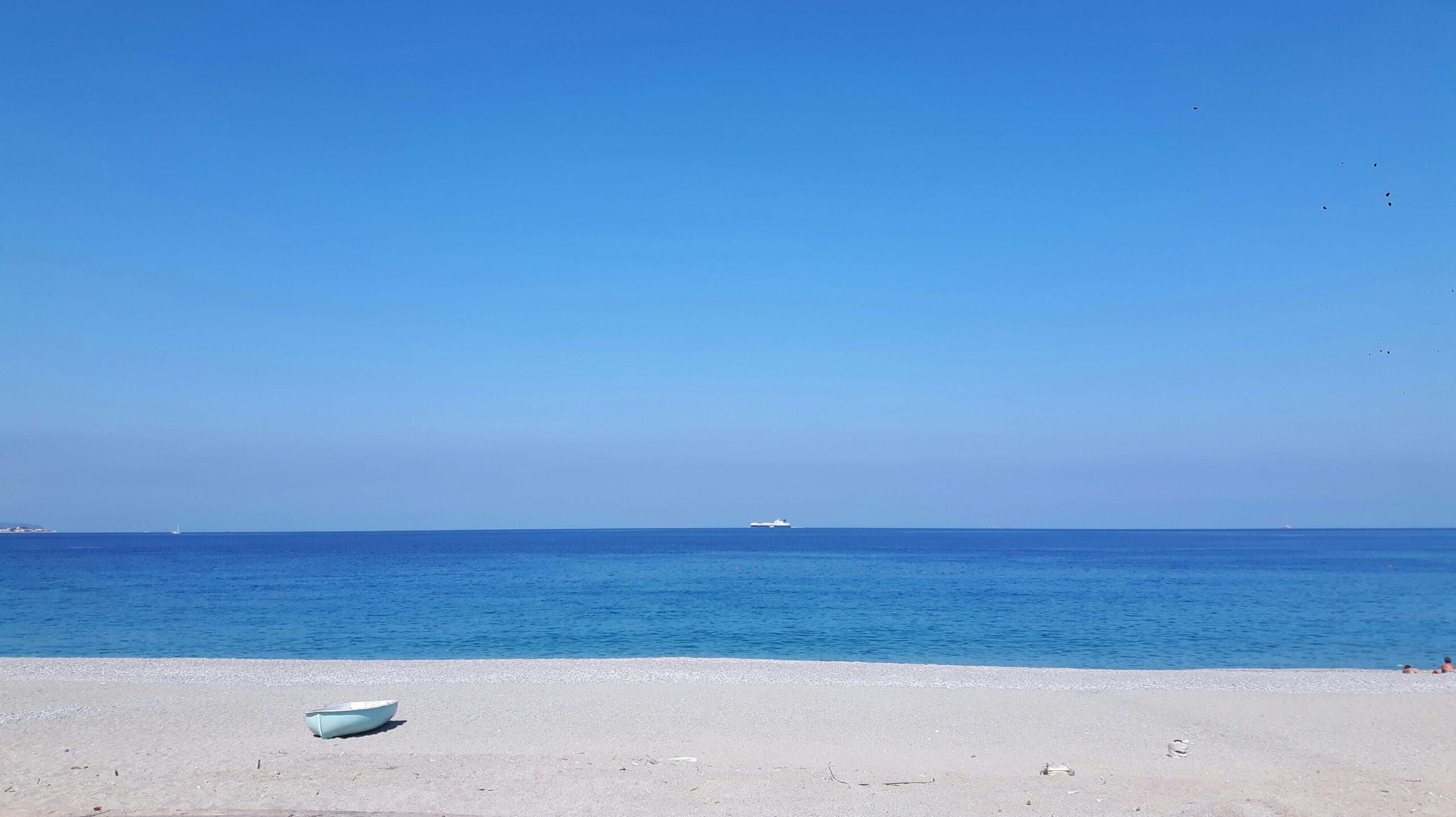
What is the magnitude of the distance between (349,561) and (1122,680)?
3211 inches

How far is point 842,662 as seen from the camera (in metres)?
23.0

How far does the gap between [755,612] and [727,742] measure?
25047mm

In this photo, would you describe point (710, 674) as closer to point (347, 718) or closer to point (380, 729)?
point (380, 729)

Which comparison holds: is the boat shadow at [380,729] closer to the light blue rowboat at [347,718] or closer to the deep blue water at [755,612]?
the light blue rowboat at [347,718]

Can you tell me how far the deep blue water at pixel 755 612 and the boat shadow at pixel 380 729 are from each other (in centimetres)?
1212

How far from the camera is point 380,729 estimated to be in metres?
14.0

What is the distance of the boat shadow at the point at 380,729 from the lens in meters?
13.4

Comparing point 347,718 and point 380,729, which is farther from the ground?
point 347,718

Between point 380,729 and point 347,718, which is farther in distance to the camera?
point 380,729

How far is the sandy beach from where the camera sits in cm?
1016

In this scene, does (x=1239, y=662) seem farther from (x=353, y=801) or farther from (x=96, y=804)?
(x=96, y=804)

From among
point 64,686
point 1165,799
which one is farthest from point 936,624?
point 64,686

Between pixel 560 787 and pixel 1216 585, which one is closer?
pixel 560 787

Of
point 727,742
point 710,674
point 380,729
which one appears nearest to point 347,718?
point 380,729
